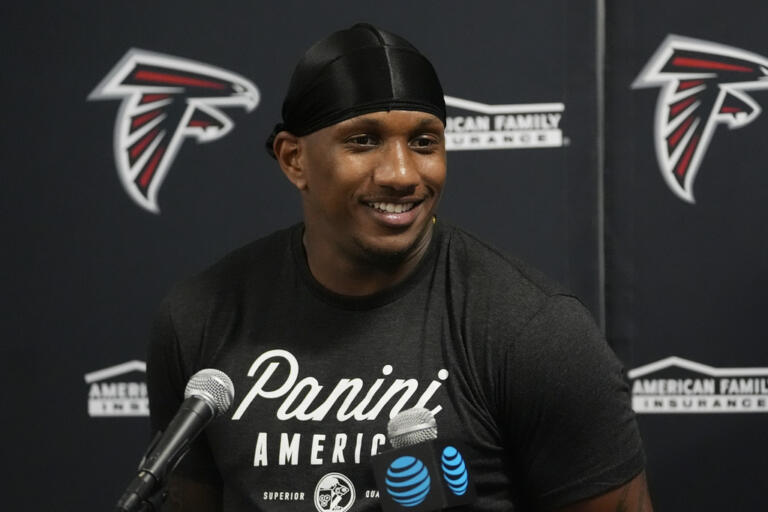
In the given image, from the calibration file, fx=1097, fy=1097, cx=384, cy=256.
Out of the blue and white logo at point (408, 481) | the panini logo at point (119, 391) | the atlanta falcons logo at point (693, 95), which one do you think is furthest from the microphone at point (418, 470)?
the panini logo at point (119, 391)

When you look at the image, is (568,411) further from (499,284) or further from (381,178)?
(381,178)

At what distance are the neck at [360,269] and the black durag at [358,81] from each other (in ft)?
0.58

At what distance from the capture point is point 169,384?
167 centimetres

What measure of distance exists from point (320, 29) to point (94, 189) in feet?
2.00

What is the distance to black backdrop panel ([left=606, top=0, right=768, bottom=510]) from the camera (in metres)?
2.18

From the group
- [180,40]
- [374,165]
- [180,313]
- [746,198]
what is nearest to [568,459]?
[374,165]

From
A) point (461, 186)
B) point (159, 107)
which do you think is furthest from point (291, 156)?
Answer: point (159, 107)

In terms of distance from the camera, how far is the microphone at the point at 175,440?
3.62 ft

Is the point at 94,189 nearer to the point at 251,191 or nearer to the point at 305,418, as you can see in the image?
the point at 251,191

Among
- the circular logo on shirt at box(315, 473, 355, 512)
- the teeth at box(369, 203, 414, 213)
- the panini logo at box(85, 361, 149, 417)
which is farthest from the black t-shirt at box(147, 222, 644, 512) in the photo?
the panini logo at box(85, 361, 149, 417)

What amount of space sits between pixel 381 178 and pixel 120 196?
1.10 meters

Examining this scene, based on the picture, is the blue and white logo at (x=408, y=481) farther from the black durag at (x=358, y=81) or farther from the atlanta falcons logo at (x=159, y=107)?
the atlanta falcons logo at (x=159, y=107)

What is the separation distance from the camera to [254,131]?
2.37 meters

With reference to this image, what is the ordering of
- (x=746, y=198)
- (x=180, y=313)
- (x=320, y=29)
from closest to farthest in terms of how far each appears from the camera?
(x=180, y=313) < (x=746, y=198) < (x=320, y=29)
